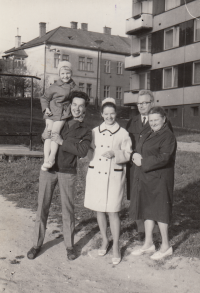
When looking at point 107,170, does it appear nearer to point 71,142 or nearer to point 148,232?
point 71,142

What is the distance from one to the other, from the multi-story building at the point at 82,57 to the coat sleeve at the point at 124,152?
41.0 m

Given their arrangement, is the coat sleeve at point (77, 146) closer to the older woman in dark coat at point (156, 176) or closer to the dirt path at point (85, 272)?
the older woman in dark coat at point (156, 176)

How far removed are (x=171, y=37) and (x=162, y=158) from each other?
913 inches

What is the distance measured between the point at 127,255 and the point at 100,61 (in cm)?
4554

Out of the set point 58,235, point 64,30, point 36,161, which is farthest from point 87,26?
point 58,235

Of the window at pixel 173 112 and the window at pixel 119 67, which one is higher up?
the window at pixel 119 67

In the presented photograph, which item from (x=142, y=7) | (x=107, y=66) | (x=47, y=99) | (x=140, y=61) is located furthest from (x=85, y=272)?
(x=107, y=66)

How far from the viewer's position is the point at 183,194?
26.0 feet

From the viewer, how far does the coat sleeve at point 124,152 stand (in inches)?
180

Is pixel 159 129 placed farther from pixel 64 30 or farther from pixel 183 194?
pixel 64 30

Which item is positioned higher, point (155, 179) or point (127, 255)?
point (155, 179)

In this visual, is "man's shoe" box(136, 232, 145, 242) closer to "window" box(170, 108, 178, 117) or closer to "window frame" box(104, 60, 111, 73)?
"window" box(170, 108, 178, 117)

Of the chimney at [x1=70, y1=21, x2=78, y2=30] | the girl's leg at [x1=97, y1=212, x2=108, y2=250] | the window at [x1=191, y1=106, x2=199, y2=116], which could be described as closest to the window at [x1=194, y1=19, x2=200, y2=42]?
the window at [x1=191, y1=106, x2=199, y2=116]

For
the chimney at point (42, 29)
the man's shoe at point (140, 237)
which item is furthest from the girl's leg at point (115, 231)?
the chimney at point (42, 29)
